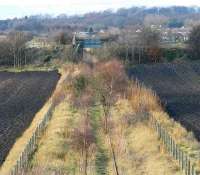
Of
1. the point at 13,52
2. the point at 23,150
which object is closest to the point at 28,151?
the point at 23,150

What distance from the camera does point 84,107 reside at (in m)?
29.2

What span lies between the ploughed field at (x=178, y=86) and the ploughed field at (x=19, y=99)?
7.17 meters

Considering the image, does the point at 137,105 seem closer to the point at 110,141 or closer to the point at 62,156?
the point at 110,141

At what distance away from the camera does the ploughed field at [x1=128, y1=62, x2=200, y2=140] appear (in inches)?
1081

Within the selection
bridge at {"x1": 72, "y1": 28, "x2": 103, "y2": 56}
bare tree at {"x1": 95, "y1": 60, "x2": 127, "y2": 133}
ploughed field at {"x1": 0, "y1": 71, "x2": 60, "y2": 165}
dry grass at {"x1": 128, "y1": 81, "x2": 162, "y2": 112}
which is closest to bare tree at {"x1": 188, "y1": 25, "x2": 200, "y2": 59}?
bridge at {"x1": 72, "y1": 28, "x2": 103, "y2": 56}

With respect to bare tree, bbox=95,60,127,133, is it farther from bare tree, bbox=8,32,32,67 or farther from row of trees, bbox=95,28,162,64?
bare tree, bbox=8,32,32,67

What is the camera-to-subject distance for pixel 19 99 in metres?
35.1

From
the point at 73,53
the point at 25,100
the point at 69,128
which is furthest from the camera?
the point at 73,53

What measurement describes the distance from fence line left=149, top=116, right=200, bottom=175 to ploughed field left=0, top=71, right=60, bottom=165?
219 inches

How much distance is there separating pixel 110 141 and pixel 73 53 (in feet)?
130

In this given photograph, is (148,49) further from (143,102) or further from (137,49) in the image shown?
(143,102)

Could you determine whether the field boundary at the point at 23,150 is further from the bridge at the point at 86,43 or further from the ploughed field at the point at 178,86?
the bridge at the point at 86,43

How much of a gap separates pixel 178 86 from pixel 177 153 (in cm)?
2348

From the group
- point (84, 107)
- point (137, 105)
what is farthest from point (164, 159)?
point (84, 107)
